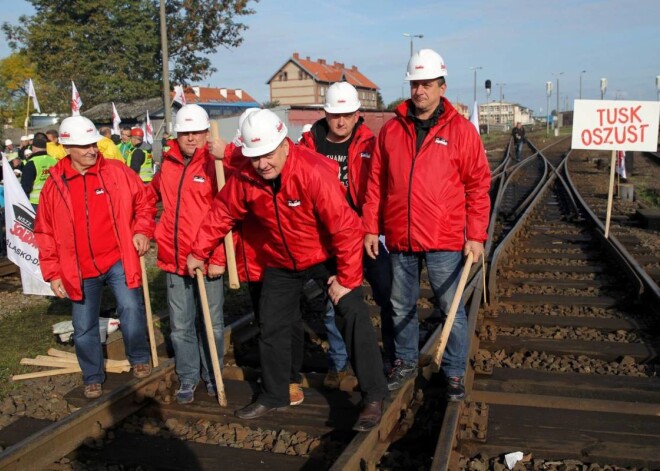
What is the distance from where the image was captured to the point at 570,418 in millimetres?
4504

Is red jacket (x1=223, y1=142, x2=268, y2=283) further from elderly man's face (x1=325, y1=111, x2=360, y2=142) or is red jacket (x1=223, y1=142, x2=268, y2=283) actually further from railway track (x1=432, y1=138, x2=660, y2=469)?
railway track (x1=432, y1=138, x2=660, y2=469)

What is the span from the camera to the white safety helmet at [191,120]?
477 cm

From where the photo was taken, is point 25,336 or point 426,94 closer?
point 426,94

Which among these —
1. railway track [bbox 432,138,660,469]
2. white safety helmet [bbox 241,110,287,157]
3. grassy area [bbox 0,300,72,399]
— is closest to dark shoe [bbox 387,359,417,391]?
railway track [bbox 432,138,660,469]

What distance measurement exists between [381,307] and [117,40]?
48690 mm

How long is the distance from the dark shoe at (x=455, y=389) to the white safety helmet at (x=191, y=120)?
2354 millimetres

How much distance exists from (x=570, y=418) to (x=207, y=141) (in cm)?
301

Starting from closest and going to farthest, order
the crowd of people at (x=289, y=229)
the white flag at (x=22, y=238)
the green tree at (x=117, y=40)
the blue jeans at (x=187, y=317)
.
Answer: the crowd of people at (x=289, y=229) < the blue jeans at (x=187, y=317) < the white flag at (x=22, y=238) < the green tree at (x=117, y=40)

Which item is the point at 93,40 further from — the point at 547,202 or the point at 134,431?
the point at 134,431

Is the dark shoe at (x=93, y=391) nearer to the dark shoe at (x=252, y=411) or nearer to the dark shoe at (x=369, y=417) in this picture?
the dark shoe at (x=252, y=411)

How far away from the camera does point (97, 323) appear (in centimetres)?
534

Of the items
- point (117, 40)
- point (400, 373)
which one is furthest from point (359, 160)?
point (117, 40)

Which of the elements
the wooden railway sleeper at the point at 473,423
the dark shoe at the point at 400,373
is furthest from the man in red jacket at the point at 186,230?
the wooden railway sleeper at the point at 473,423

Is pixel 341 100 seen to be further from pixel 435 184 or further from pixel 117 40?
pixel 117 40
